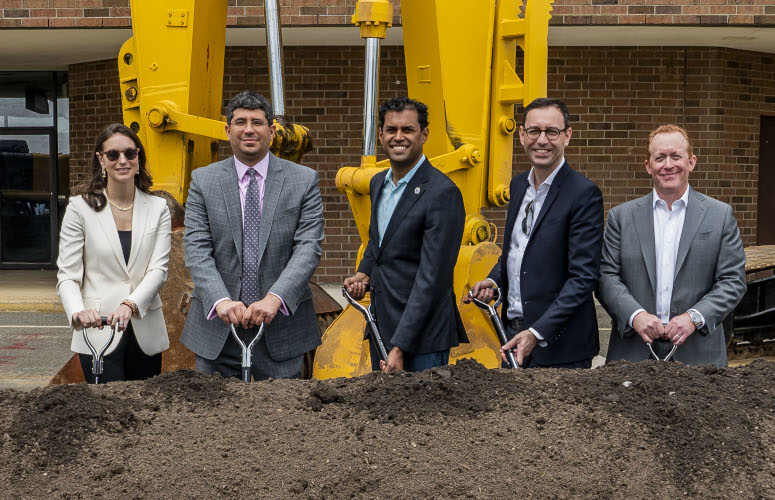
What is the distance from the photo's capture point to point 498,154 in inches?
239

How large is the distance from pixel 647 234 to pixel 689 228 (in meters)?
0.16

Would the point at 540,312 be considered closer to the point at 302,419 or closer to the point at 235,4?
the point at 302,419

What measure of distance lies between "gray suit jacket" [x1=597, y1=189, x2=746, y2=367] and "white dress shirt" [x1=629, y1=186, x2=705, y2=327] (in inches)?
0.8

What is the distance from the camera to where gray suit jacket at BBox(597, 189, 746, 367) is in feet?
12.5

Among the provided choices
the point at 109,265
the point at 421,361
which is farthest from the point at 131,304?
the point at 421,361

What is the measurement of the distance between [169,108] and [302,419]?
333cm

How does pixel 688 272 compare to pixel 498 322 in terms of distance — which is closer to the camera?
pixel 688 272

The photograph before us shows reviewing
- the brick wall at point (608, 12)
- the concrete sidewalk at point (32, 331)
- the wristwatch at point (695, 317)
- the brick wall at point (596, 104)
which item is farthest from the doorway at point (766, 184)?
the wristwatch at point (695, 317)

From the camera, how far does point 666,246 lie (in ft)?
12.7

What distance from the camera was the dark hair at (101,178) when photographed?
430 centimetres

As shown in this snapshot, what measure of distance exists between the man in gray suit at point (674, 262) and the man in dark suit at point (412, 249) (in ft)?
2.21

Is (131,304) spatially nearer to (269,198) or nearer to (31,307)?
(269,198)

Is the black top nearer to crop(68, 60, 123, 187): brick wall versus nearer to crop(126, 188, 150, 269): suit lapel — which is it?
crop(126, 188, 150, 269): suit lapel

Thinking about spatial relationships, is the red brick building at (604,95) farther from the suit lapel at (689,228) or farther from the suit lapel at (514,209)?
the suit lapel at (689,228)
